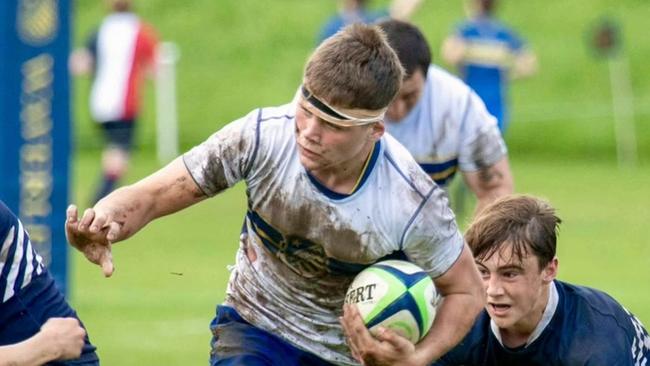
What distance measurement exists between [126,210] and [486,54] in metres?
12.6

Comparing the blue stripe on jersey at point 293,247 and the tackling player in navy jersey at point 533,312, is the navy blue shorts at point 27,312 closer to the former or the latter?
the blue stripe on jersey at point 293,247

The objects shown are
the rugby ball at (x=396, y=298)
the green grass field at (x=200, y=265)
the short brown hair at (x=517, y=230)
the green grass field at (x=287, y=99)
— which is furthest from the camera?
the green grass field at (x=287, y=99)

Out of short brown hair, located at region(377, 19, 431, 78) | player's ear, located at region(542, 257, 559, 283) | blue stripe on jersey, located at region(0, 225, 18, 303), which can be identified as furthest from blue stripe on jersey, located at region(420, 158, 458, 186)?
blue stripe on jersey, located at region(0, 225, 18, 303)

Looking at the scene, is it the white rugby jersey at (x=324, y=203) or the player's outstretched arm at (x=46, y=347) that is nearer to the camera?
the player's outstretched arm at (x=46, y=347)

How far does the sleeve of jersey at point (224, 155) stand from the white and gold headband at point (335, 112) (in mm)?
259

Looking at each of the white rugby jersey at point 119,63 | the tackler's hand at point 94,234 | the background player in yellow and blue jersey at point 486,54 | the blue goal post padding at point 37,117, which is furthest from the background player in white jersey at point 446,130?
the white rugby jersey at point 119,63

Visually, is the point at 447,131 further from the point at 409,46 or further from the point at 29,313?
the point at 29,313

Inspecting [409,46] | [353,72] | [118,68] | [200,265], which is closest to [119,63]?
[118,68]

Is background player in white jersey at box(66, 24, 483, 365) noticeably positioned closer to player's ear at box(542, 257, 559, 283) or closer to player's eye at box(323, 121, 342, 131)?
player's eye at box(323, 121, 342, 131)

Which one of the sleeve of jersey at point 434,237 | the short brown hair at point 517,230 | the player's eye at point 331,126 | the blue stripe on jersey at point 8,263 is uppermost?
the player's eye at point 331,126

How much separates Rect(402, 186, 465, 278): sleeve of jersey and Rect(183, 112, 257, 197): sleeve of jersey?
0.66m

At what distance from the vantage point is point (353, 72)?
5723mm

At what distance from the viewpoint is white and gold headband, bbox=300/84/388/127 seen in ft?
18.7

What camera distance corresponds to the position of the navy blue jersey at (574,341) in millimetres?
6219
